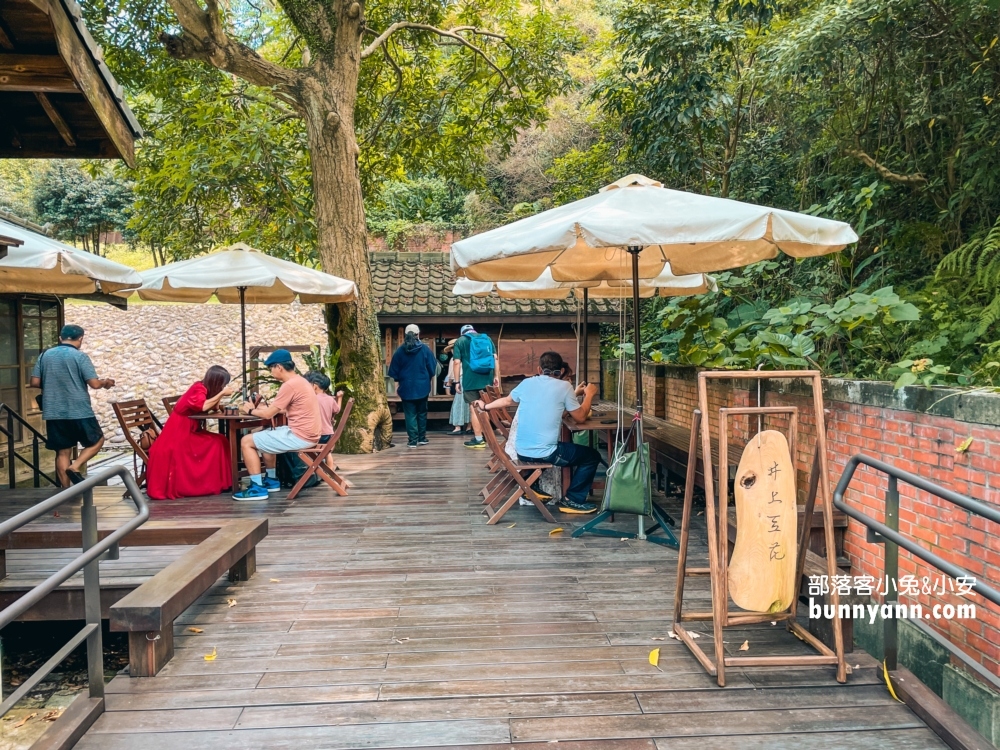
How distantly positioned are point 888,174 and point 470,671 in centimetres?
619

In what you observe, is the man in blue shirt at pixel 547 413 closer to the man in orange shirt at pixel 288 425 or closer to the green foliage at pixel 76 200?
the man in orange shirt at pixel 288 425

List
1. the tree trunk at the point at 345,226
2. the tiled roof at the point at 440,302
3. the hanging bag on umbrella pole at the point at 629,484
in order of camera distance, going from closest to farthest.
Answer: the hanging bag on umbrella pole at the point at 629,484 < the tree trunk at the point at 345,226 < the tiled roof at the point at 440,302

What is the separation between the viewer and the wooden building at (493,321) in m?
12.7

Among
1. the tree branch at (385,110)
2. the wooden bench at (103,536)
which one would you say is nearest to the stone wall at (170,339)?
the tree branch at (385,110)

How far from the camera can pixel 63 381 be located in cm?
714

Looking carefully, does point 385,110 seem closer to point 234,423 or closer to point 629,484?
point 234,423

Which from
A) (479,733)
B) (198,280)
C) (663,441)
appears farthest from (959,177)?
(198,280)

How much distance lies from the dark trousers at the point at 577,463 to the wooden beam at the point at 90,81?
12.0 feet

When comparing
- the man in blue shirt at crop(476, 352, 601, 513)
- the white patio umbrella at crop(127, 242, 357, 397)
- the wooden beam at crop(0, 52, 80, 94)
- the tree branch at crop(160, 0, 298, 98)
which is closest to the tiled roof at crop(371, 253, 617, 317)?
the tree branch at crop(160, 0, 298, 98)

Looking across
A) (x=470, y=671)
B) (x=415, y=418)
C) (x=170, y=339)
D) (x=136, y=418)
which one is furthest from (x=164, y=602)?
(x=170, y=339)

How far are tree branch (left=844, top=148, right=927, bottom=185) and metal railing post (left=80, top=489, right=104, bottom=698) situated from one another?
23.1ft

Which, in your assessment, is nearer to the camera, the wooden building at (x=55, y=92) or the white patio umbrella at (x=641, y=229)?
the wooden building at (x=55, y=92)

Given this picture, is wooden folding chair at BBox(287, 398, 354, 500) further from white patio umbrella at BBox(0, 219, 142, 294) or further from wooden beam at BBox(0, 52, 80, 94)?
wooden beam at BBox(0, 52, 80, 94)

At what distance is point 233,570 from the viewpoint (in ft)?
15.0
